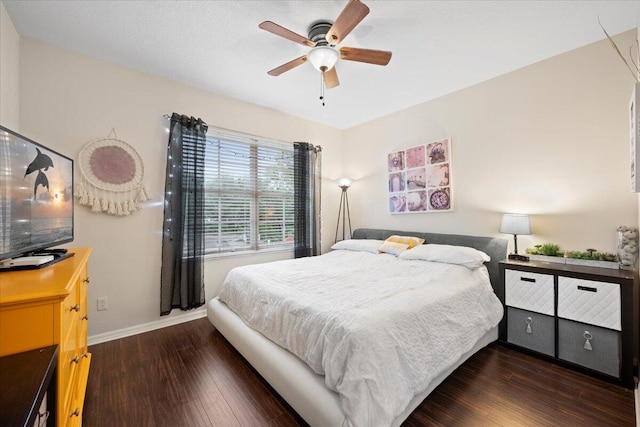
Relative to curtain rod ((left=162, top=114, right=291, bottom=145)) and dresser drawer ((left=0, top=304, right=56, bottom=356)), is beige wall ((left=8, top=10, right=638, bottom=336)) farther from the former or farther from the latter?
dresser drawer ((left=0, top=304, right=56, bottom=356))

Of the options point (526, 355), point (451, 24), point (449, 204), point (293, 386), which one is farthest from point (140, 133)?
point (526, 355)

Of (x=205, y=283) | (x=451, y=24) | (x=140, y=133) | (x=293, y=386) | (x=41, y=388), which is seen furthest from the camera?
(x=205, y=283)

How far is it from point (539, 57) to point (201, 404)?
13.5 ft

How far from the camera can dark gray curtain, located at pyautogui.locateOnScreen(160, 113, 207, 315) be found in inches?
114

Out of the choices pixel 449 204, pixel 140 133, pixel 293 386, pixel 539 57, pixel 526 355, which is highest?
pixel 539 57

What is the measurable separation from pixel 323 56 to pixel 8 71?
241cm

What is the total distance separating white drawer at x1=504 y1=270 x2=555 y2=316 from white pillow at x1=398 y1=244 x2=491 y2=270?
273mm

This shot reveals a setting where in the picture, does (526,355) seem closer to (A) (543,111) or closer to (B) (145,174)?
(A) (543,111)

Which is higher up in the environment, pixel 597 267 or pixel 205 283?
pixel 597 267

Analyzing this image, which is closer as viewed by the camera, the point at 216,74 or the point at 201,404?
the point at 201,404

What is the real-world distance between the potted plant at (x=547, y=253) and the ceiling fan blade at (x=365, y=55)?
2.28m

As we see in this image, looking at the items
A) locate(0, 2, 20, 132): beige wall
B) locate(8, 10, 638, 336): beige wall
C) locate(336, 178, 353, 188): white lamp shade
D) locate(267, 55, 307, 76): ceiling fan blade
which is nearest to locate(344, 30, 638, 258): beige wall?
locate(8, 10, 638, 336): beige wall

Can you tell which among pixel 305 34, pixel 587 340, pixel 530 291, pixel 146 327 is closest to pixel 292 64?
pixel 305 34

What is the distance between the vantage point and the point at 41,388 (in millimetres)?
719
